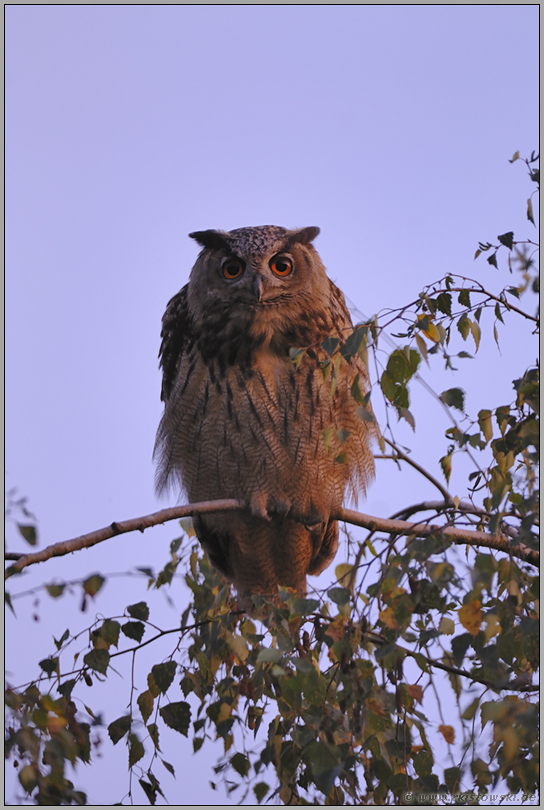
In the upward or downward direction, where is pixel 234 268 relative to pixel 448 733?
upward

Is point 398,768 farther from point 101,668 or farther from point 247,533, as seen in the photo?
point 247,533

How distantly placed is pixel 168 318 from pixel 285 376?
2.44ft

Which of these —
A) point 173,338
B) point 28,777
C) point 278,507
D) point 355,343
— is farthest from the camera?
point 173,338

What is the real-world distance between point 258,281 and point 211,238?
473 millimetres

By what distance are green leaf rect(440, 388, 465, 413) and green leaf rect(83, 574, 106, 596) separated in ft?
2.88

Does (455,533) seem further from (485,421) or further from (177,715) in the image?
(177,715)

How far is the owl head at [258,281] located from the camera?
2.96 m

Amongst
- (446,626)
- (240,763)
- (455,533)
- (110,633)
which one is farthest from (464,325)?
(240,763)

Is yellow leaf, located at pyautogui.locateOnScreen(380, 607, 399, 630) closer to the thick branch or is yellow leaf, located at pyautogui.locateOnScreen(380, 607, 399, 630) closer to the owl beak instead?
the thick branch

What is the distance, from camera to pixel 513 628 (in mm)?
1505

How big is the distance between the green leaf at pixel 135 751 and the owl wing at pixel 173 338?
1641 millimetres


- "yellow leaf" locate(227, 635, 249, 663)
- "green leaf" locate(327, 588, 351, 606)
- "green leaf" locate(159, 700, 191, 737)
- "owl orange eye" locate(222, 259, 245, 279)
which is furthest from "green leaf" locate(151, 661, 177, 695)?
"owl orange eye" locate(222, 259, 245, 279)

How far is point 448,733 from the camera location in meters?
1.73

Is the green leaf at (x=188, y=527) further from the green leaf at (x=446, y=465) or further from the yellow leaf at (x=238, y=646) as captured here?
the green leaf at (x=446, y=465)
